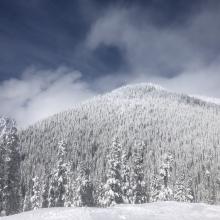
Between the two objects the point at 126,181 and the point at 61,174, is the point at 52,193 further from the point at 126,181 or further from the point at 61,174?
the point at 126,181

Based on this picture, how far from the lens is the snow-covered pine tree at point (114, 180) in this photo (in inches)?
1874

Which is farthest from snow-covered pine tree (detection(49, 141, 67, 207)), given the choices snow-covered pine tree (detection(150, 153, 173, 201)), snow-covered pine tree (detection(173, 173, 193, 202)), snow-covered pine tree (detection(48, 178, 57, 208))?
snow-covered pine tree (detection(173, 173, 193, 202))

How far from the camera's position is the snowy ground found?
812 centimetres

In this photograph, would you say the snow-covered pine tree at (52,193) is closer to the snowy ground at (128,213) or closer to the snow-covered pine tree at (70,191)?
the snow-covered pine tree at (70,191)

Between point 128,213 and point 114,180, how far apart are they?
131 feet

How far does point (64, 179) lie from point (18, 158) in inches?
453

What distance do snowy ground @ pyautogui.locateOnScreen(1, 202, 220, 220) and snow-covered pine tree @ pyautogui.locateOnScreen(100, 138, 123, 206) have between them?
38.8 m

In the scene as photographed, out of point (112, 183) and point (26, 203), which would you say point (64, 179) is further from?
point (26, 203)

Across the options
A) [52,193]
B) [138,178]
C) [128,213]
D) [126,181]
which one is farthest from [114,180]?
[128,213]

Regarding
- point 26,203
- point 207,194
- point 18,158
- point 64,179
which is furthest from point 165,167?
point 26,203

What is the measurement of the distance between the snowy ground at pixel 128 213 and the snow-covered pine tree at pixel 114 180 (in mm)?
38751

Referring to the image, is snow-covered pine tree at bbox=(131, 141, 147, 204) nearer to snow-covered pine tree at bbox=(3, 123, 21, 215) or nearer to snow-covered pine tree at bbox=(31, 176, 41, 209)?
snow-covered pine tree at bbox=(3, 123, 21, 215)

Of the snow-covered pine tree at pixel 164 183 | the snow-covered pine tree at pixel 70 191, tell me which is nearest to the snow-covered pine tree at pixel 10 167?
the snow-covered pine tree at pixel 70 191

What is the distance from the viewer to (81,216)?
7988 millimetres
